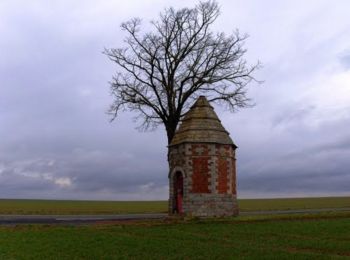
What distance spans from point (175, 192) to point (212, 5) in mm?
17730

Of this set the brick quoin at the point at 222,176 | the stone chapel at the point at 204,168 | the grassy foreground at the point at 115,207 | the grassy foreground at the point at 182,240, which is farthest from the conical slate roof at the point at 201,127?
the grassy foreground at the point at 115,207

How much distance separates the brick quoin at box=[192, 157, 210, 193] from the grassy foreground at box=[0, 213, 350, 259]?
347 centimetres

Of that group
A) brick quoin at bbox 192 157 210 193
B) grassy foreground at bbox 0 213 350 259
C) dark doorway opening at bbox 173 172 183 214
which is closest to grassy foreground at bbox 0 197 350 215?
dark doorway opening at bbox 173 172 183 214

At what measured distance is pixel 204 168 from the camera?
3556cm

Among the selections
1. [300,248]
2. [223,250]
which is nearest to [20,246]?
[223,250]

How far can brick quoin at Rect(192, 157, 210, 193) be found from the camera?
35.3 metres

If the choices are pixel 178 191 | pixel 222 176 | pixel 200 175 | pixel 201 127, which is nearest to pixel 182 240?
pixel 200 175

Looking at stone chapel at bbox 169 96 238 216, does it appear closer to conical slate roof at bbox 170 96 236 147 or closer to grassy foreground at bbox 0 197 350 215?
conical slate roof at bbox 170 96 236 147

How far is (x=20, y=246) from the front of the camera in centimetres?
2105

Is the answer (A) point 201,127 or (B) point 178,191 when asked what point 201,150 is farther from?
(B) point 178,191

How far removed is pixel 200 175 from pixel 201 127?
3923mm

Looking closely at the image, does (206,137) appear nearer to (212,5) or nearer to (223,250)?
(212,5)

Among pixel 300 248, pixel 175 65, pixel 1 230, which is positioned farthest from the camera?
pixel 175 65

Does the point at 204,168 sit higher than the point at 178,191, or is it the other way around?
the point at 204,168
